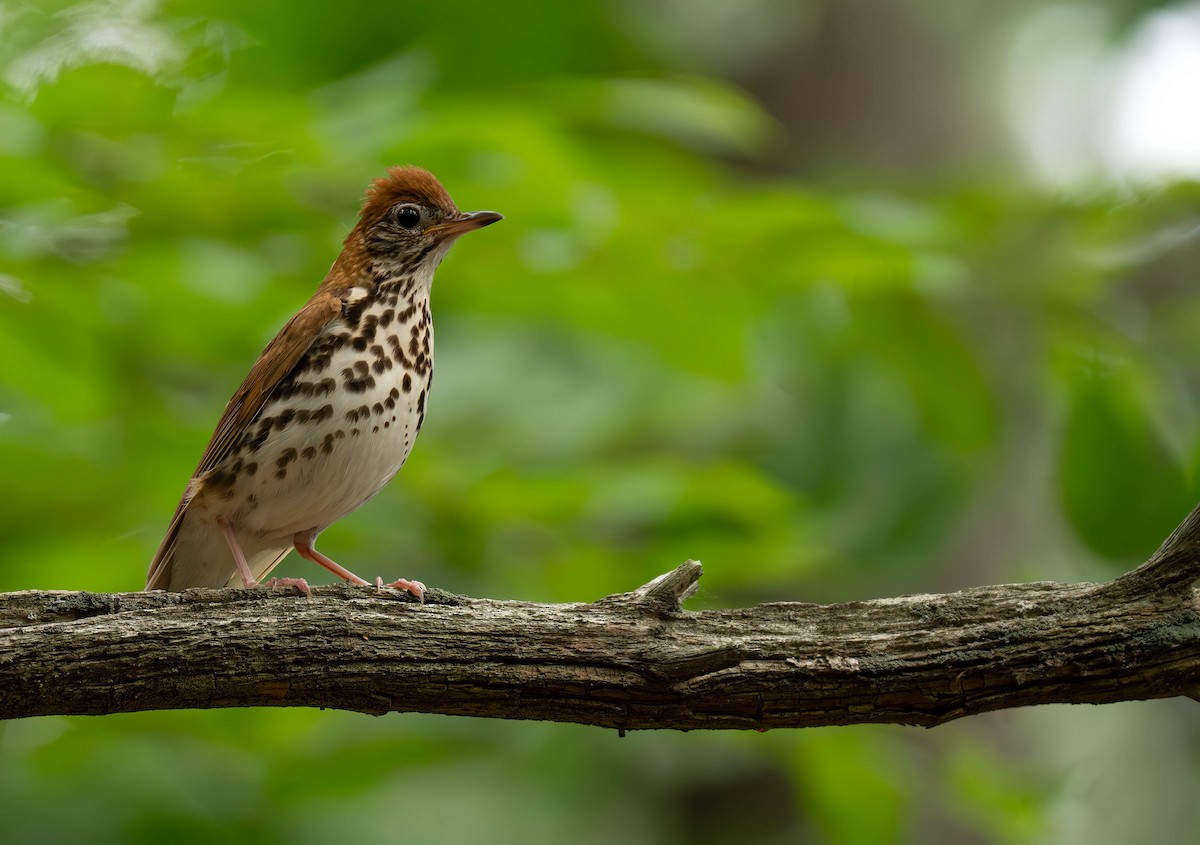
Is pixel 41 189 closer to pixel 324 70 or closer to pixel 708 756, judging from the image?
pixel 324 70

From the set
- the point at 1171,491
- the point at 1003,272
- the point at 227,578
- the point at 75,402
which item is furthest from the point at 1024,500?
the point at 75,402

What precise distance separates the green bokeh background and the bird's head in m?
0.25

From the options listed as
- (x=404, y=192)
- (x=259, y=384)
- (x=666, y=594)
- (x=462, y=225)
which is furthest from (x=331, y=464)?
(x=666, y=594)

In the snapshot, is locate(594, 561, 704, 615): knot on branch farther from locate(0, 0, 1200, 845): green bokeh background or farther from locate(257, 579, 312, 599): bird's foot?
locate(0, 0, 1200, 845): green bokeh background

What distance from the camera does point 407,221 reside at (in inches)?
188

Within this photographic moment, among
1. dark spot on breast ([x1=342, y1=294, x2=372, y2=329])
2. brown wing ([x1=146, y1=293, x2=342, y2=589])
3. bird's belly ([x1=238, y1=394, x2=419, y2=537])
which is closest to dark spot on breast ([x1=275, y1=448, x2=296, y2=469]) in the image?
bird's belly ([x1=238, y1=394, x2=419, y2=537])

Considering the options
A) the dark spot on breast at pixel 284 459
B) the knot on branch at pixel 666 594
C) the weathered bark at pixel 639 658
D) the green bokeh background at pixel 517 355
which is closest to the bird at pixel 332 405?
the dark spot on breast at pixel 284 459

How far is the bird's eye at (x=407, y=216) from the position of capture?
4746 mm

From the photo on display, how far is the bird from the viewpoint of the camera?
14.2ft

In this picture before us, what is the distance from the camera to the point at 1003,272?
575 centimetres

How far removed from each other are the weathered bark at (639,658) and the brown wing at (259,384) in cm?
118

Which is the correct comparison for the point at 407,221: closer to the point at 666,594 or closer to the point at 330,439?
the point at 330,439

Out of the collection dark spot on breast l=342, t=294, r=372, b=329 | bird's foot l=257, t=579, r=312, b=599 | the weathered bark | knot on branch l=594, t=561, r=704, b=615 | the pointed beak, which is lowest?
the weathered bark

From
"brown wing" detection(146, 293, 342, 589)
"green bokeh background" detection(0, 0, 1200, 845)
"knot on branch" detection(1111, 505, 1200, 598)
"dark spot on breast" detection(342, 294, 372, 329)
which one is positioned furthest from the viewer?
"green bokeh background" detection(0, 0, 1200, 845)
